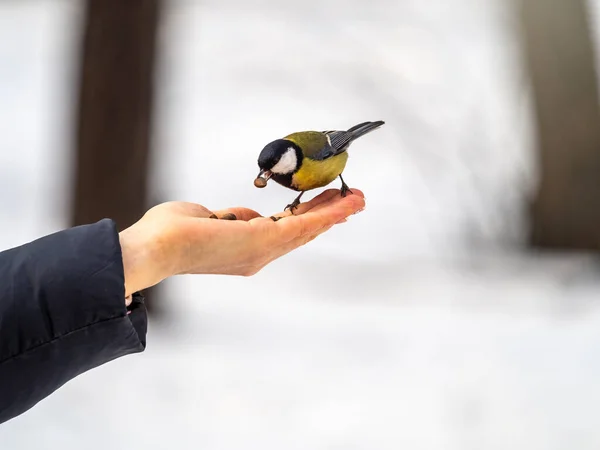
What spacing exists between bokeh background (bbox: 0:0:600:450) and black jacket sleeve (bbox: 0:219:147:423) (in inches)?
42.7

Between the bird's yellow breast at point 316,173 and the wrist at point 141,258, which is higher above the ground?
the bird's yellow breast at point 316,173

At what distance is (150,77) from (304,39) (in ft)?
2.26

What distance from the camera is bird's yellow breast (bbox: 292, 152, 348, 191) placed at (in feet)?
3.46

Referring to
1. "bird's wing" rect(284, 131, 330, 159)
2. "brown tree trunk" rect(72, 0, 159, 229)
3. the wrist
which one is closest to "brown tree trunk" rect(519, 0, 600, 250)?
"brown tree trunk" rect(72, 0, 159, 229)

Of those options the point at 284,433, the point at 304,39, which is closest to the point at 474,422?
the point at 284,433

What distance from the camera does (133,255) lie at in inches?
36.9

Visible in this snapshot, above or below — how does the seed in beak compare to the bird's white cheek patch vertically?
below

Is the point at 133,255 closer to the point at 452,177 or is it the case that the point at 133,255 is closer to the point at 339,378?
the point at 339,378

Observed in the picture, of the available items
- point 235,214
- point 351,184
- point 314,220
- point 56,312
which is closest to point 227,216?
point 235,214

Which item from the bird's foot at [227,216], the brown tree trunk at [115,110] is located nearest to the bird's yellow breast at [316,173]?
the bird's foot at [227,216]

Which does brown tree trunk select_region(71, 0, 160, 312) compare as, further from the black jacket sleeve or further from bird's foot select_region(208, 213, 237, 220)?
the black jacket sleeve

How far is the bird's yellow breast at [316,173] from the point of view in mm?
1056

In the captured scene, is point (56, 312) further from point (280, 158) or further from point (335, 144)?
point (335, 144)

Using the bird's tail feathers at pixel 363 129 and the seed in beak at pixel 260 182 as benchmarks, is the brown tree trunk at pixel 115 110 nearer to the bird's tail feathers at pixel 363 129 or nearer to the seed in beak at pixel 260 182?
the bird's tail feathers at pixel 363 129
